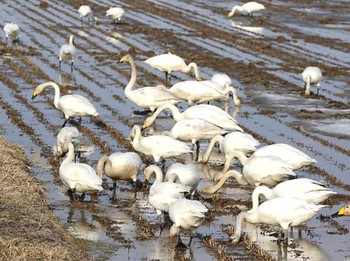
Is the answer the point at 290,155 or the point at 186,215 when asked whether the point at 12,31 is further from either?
the point at 186,215

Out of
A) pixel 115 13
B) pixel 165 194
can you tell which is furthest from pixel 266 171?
pixel 115 13

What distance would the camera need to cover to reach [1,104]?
22.2 m

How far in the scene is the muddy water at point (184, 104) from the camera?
12.9 m

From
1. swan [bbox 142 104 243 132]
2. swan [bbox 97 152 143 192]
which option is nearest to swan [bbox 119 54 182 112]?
Answer: swan [bbox 142 104 243 132]

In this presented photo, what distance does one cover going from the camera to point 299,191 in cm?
1311

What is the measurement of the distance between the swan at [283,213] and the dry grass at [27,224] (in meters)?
2.23

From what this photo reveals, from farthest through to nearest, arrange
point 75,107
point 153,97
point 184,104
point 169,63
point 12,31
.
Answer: point 12,31, point 169,63, point 184,104, point 153,97, point 75,107

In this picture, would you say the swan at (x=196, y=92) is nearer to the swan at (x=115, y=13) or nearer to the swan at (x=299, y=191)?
the swan at (x=299, y=191)

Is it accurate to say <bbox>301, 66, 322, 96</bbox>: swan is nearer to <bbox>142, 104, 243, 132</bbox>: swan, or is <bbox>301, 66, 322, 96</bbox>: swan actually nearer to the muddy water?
the muddy water

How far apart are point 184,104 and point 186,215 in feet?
36.9

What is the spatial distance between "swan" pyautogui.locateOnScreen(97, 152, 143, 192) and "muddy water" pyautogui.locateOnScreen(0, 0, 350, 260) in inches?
12.1

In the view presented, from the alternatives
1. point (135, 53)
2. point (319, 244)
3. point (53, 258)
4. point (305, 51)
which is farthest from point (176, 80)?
point (53, 258)

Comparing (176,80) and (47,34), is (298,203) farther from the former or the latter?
(47,34)

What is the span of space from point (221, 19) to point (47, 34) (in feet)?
28.6
